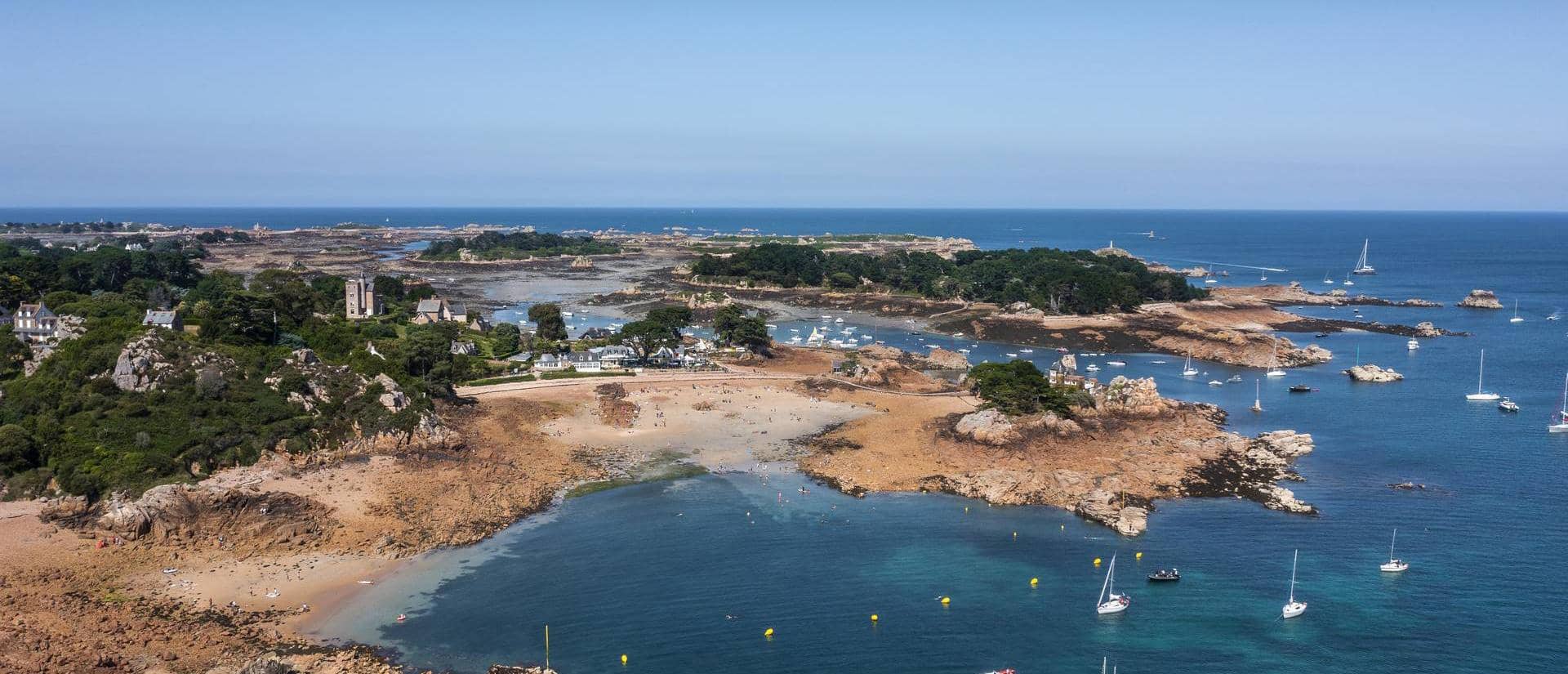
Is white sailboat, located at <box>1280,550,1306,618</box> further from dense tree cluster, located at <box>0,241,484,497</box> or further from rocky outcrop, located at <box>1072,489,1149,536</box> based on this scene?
dense tree cluster, located at <box>0,241,484,497</box>

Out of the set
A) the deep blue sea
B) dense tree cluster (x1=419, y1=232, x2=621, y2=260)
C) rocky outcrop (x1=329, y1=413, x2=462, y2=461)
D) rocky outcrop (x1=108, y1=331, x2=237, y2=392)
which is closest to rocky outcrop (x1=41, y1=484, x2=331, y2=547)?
the deep blue sea

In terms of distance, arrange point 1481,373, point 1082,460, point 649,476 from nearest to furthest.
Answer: point 649,476 → point 1082,460 → point 1481,373

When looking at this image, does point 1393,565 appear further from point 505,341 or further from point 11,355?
point 11,355

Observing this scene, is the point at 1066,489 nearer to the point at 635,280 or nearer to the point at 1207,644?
the point at 1207,644

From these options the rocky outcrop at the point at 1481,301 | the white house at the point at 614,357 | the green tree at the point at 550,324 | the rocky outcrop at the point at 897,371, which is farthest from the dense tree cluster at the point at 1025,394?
the rocky outcrop at the point at 1481,301

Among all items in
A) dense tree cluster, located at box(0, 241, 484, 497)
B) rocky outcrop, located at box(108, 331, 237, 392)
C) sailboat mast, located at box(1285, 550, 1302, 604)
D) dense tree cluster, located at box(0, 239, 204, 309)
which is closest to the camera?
sailboat mast, located at box(1285, 550, 1302, 604)

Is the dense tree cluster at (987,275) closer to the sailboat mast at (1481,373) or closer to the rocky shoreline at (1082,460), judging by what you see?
the sailboat mast at (1481,373)

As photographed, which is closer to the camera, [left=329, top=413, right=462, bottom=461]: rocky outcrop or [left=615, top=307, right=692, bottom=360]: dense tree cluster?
[left=329, top=413, right=462, bottom=461]: rocky outcrop

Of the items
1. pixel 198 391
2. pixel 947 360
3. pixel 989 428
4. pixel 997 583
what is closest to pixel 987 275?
pixel 947 360
